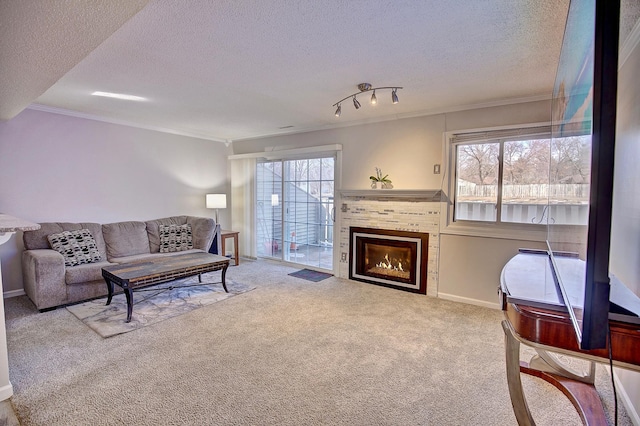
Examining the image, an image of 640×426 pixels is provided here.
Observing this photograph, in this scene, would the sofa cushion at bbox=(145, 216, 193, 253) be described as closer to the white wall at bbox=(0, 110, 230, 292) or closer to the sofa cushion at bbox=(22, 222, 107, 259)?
the white wall at bbox=(0, 110, 230, 292)

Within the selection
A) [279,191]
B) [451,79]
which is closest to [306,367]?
[451,79]

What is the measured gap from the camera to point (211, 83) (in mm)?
3006

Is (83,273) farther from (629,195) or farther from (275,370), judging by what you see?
(629,195)

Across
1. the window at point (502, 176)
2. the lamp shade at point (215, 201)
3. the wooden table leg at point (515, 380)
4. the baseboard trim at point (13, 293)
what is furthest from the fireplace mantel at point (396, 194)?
the baseboard trim at point (13, 293)

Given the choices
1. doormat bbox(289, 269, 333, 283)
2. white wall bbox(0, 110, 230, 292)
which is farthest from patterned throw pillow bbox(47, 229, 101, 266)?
doormat bbox(289, 269, 333, 283)

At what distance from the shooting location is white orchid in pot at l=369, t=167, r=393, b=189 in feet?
13.9

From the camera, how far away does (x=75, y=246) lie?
12.2 feet

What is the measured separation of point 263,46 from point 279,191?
353 centimetres

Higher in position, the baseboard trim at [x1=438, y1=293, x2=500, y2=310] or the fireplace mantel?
the fireplace mantel

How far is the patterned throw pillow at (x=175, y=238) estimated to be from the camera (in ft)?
15.2

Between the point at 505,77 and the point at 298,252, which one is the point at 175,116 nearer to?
the point at 298,252

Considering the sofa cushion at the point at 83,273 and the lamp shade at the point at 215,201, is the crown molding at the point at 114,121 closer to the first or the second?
the lamp shade at the point at 215,201

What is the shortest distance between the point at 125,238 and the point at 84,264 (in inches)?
27.9

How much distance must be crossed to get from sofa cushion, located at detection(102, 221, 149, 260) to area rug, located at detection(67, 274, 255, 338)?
2.36 ft
